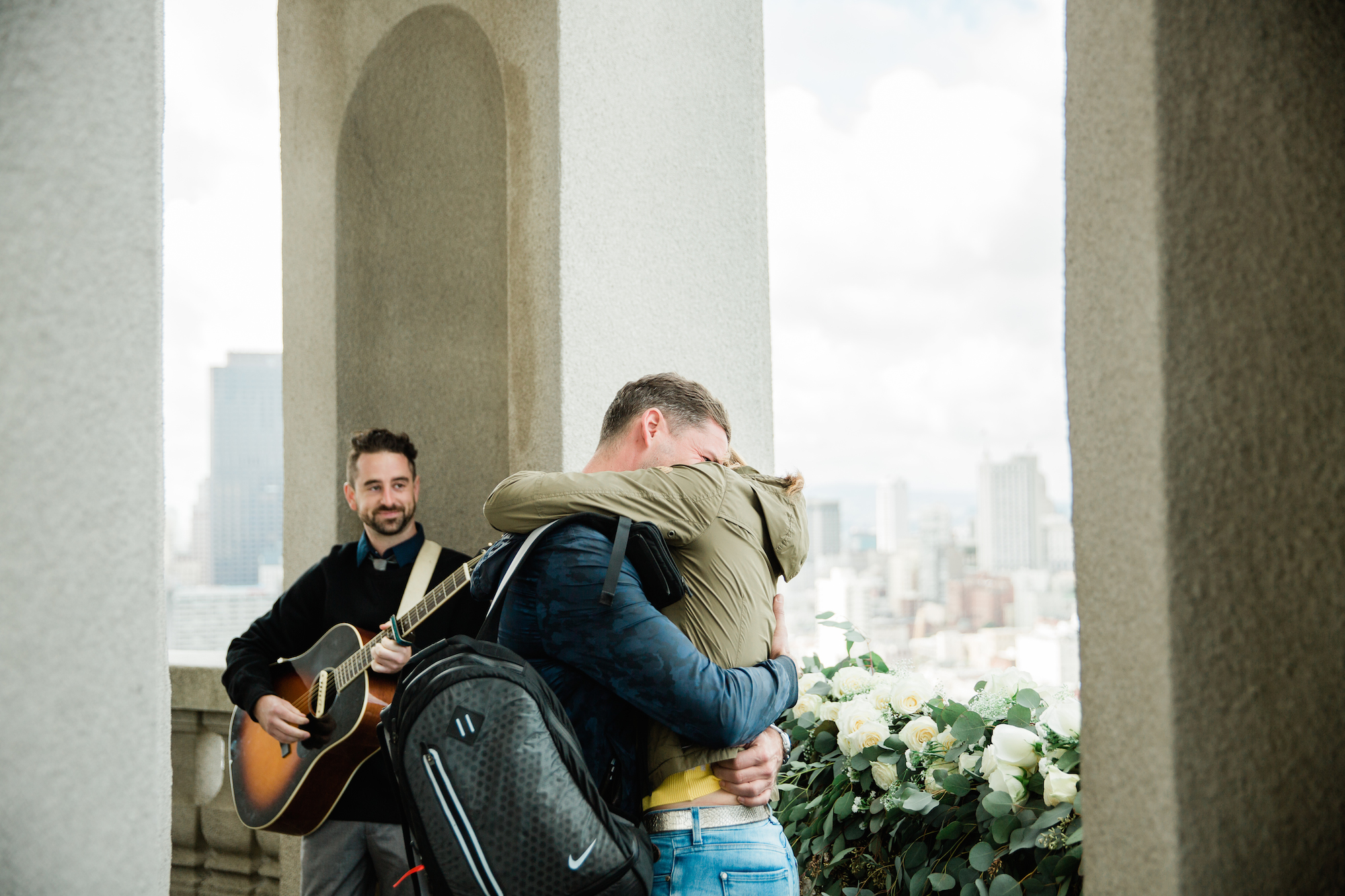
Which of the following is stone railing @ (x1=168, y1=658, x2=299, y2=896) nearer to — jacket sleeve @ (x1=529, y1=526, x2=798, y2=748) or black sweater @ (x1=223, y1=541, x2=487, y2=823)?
black sweater @ (x1=223, y1=541, x2=487, y2=823)

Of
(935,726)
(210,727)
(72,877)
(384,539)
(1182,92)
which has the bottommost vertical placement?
(210,727)

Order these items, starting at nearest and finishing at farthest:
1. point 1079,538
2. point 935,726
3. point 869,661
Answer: point 1079,538
point 935,726
point 869,661

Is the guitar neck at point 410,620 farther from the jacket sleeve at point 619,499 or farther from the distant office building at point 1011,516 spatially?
the distant office building at point 1011,516

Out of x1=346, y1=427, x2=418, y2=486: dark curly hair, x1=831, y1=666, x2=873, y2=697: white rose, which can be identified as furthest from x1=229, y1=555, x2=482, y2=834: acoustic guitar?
x1=831, y1=666, x2=873, y2=697: white rose

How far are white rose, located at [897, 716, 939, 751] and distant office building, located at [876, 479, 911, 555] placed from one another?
5.00 ft

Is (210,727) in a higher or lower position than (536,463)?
lower

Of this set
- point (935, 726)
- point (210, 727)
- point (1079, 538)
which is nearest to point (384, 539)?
point (210, 727)

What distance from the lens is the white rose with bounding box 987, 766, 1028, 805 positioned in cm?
215

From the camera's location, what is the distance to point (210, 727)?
4211 millimetres

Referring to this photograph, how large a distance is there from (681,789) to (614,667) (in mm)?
277

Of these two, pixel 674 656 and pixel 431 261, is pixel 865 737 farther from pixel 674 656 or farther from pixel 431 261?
pixel 431 261

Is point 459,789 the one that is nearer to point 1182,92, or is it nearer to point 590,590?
point 590,590

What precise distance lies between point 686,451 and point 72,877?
113 centimetres

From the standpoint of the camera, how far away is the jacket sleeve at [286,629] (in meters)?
3.36
